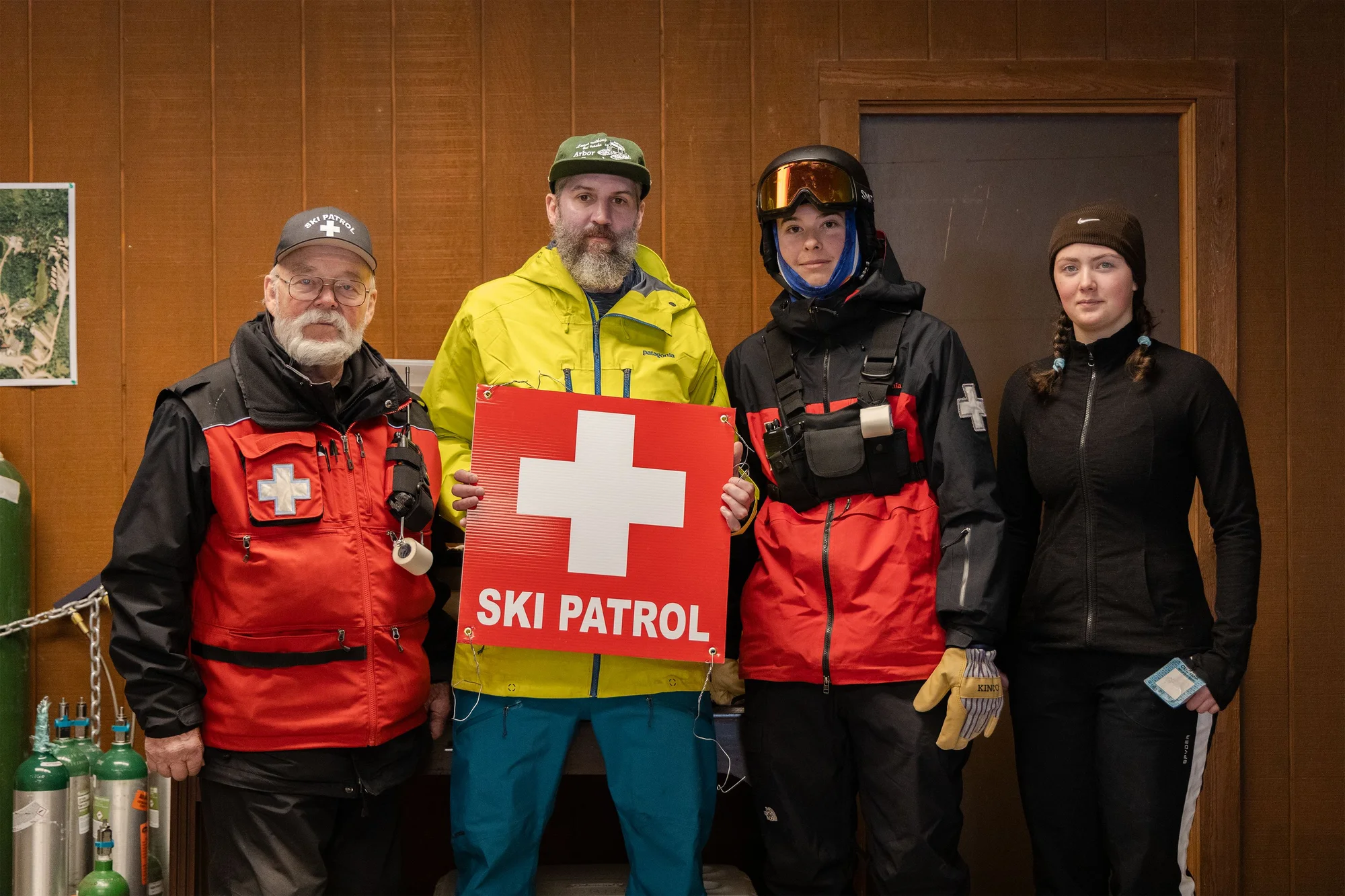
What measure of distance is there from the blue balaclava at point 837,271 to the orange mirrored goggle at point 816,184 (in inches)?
2.0

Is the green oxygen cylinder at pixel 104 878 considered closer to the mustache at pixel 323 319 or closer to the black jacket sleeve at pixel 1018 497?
the mustache at pixel 323 319

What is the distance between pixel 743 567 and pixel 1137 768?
90 cm

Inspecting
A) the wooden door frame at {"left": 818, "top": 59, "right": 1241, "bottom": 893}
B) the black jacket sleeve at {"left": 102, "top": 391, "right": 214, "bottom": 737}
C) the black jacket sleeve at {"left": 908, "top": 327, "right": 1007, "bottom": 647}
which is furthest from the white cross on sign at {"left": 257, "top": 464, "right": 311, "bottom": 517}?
the wooden door frame at {"left": 818, "top": 59, "right": 1241, "bottom": 893}

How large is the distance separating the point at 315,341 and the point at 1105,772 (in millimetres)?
1824

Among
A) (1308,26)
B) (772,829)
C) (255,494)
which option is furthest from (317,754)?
(1308,26)

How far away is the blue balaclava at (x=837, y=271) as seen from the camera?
2365 mm

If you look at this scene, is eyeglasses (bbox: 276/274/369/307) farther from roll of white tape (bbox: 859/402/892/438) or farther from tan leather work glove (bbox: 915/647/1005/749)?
tan leather work glove (bbox: 915/647/1005/749)

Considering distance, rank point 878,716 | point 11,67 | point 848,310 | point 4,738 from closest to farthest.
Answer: point 878,716, point 848,310, point 4,738, point 11,67

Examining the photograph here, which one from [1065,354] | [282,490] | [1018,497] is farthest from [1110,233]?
[282,490]

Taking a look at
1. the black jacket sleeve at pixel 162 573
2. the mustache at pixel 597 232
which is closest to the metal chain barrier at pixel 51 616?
the black jacket sleeve at pixel 162 573

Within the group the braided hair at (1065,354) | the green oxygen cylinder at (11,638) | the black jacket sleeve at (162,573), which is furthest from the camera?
the green oxygen cylinder at (11,638)

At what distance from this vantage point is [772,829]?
2.25m

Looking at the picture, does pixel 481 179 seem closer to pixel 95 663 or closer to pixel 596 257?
pixel 596 257

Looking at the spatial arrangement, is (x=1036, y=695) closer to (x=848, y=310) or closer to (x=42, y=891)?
(x=848, y=310)
